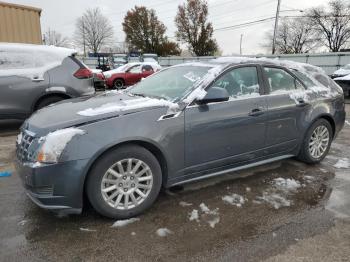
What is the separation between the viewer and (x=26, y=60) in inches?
254

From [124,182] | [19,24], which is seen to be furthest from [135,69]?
[124,182]

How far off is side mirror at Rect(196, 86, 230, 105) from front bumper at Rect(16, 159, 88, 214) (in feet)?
4.49

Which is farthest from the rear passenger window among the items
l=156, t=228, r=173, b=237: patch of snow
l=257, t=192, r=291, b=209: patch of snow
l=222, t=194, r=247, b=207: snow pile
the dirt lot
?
l=156, t=228, r=173, b=237: patch of snow

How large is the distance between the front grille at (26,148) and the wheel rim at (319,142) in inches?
142

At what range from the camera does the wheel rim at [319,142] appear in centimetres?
452

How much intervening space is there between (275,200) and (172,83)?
1.79 meters

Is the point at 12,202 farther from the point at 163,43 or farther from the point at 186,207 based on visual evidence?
the point at 163,43

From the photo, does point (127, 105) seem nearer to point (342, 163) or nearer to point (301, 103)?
point (301, 103)

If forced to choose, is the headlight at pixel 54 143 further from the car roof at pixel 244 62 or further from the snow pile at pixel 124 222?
the car roof at pixel 244 62

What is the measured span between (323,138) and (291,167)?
68cm

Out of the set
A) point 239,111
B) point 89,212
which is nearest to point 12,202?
point 89,212

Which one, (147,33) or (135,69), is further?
(147,33)

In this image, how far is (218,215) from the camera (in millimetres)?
3146

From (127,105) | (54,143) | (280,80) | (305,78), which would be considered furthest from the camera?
(305,78)
